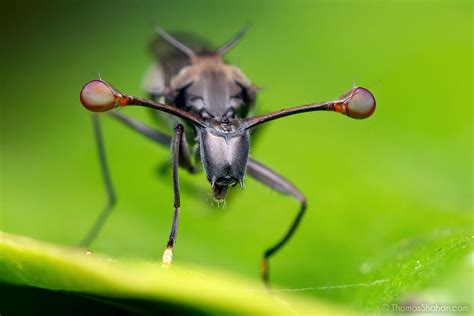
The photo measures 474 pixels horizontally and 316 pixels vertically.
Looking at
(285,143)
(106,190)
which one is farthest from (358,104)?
(106,190)

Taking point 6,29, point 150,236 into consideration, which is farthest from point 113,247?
point 6,29

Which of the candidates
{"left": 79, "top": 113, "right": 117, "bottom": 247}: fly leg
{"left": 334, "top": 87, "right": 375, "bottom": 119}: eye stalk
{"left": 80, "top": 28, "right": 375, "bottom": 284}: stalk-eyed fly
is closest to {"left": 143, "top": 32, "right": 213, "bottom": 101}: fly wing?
{"left": 80, "top": 28, "right": 375, "bottom": 284}: stalk-eyed fly

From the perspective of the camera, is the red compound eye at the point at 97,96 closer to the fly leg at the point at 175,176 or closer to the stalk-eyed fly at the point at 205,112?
the stalk-eyed fly at the point at 205,112

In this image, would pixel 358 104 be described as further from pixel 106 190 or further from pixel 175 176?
pixel 106 190

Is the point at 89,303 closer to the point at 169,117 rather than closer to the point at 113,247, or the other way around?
the point at 113,247

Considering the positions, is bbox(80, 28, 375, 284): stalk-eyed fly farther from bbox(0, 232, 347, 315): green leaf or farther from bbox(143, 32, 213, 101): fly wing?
bbox(0, 232, 347, 315): green leaf
